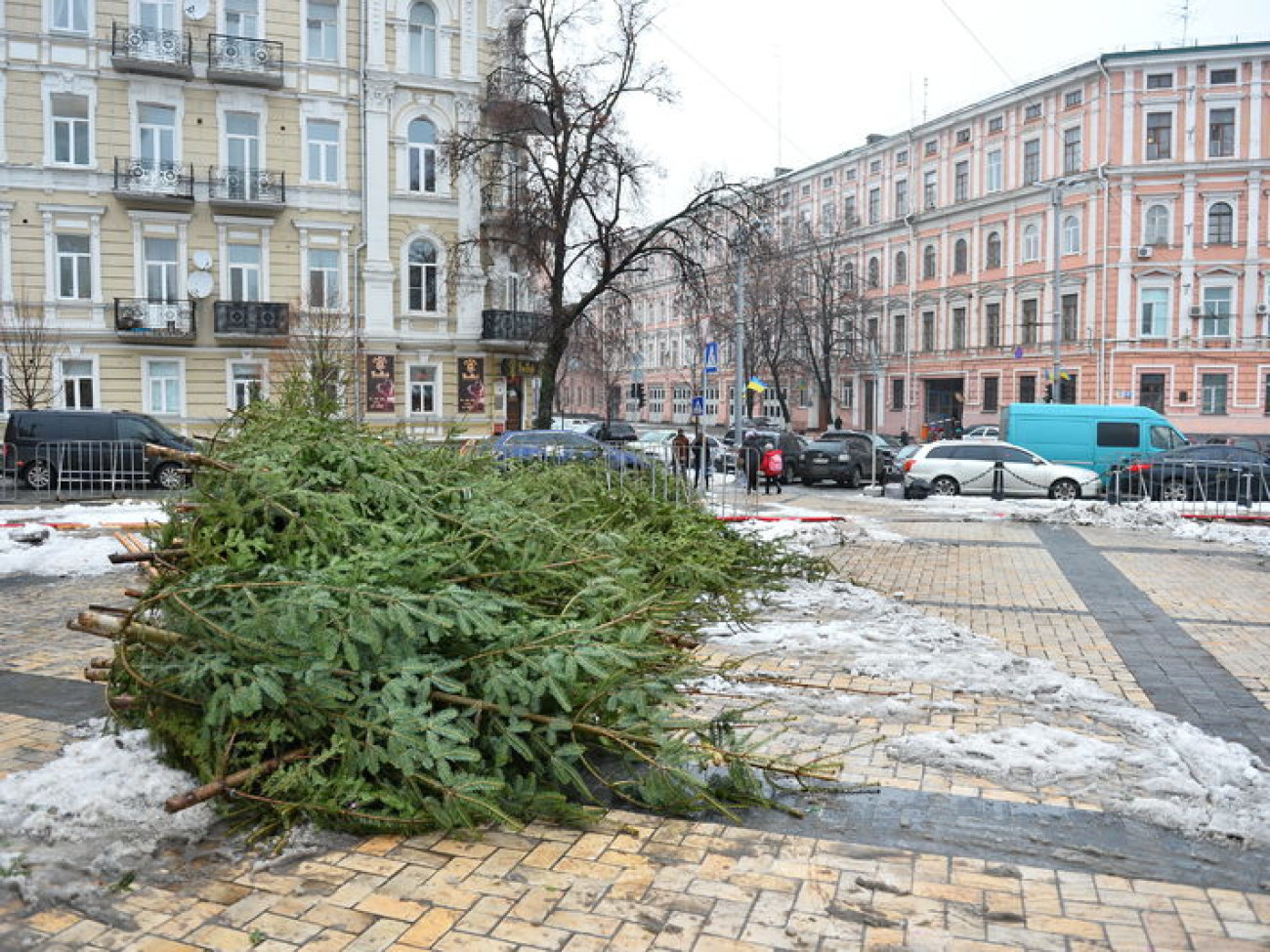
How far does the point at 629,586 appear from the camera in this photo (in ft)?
19.5

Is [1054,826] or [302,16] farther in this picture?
[302,16]

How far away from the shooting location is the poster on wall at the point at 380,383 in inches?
1276

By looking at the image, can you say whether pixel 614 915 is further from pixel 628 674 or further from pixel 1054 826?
pixel 1054 826

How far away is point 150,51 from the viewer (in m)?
30.2

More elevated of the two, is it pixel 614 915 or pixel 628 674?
pixel 628 674

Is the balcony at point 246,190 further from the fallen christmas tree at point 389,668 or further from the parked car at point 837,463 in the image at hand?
the fallen christmas tree at point 389,668

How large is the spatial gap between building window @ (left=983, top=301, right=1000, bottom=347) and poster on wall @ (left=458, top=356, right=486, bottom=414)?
102ft

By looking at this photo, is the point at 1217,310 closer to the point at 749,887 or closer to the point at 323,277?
the point at 323,277

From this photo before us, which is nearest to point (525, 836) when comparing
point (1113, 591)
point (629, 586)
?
point (629, 586)

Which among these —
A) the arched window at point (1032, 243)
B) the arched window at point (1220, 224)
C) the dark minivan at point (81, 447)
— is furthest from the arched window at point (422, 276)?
the arched window at point (1220, 224)

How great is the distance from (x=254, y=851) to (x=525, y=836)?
1010 mm

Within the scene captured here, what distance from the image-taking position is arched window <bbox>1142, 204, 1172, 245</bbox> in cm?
4775

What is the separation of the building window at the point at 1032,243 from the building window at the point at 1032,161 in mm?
2203

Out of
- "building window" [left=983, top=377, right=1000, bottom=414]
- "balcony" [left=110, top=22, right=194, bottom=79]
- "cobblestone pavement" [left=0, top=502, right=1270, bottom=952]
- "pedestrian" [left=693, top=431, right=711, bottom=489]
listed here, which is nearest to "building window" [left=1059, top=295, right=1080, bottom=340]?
"building window" [left=983, top=377, right=1000, bottom=414]
